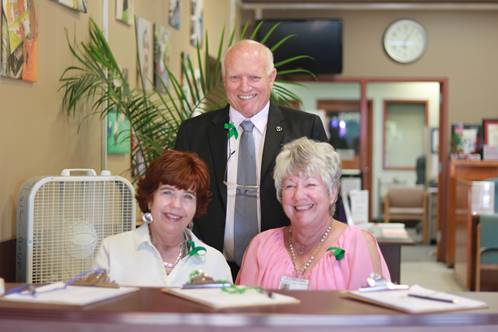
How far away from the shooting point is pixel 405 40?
10523 mm

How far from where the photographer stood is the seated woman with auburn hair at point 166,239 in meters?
2.60

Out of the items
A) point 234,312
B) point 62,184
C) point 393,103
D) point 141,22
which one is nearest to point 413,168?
point 393,103

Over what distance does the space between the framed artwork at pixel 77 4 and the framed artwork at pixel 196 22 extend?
8.77 ft

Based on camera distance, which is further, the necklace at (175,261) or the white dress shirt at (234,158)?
the white dress shirt at (234,158)

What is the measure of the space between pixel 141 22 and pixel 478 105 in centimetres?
622

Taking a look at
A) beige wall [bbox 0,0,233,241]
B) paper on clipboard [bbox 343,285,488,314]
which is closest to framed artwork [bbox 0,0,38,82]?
beige wall [bbox 0,0,233,241]

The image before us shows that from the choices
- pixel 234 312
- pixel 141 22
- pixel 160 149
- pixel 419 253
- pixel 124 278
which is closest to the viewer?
pixel 234 312

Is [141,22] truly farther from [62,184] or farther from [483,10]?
[483,10]

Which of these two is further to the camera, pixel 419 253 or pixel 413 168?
pixel 413 168

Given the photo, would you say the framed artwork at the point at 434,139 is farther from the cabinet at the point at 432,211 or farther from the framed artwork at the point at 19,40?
the framed artwork at the point at 19,40

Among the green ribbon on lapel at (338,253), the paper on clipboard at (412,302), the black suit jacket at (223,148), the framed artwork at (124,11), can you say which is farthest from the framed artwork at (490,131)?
the paper on clipboard at (412,302)

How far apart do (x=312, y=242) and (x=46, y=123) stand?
5.42ft

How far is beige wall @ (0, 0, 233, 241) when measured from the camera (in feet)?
11.3

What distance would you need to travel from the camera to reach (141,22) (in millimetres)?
5465
